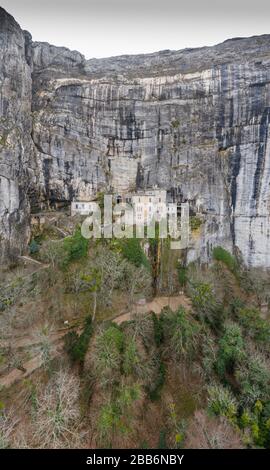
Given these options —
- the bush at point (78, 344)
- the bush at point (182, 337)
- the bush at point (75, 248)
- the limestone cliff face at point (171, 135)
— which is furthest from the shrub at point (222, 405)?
the limestone cliff face at point (171, 135)

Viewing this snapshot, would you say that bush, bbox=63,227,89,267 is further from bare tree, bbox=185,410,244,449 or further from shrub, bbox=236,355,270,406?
shrub, bbox=236,355,270,406

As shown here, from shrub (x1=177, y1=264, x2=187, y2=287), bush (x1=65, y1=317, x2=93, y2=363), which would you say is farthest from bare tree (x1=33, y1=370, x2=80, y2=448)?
shrub (x1=177, y1=264, x2=187, y2=287)

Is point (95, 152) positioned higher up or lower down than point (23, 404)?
higher up

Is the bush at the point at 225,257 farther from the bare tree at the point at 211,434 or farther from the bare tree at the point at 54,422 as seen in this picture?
the bare tree at the point at 54,422

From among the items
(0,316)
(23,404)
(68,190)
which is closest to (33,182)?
(68,190)
